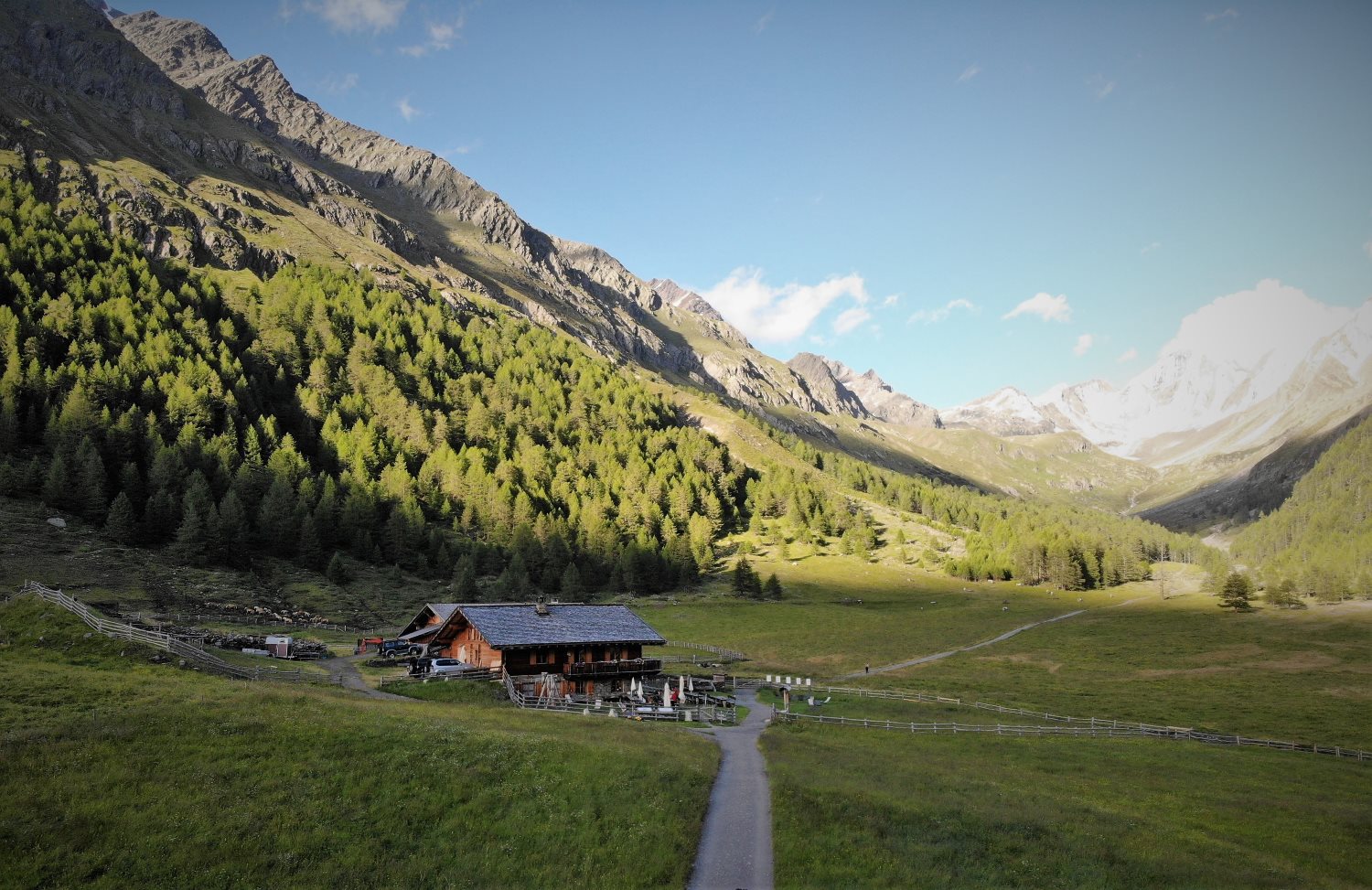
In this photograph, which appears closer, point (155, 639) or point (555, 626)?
point (155, 639)

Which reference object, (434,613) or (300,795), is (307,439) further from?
(300,795)

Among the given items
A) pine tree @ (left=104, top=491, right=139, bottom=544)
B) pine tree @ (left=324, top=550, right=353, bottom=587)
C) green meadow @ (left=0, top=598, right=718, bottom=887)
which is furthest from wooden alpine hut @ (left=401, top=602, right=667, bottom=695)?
pine tree @ (left=104, top=491, right=139, bottom=544)

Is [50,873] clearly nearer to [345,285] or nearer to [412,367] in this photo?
[412,367]

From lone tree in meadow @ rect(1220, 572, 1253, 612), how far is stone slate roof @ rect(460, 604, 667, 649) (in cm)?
10645

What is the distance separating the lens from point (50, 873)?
14.5m

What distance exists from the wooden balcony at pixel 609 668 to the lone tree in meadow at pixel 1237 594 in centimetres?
10521

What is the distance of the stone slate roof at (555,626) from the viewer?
163ft

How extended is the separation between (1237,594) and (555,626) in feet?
386

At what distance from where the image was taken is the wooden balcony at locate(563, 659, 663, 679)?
54.1 m

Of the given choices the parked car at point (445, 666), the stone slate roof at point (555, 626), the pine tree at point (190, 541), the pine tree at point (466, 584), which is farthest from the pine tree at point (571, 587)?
the parked car at point (445, 666)

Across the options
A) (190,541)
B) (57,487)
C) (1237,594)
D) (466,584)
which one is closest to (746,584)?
→ (466,584)

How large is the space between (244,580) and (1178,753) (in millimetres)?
99347

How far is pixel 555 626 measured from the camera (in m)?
54.6

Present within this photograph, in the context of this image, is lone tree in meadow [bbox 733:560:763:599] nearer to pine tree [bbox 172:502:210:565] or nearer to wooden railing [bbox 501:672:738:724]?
wooden railing [bbox 501:672:738:724]
